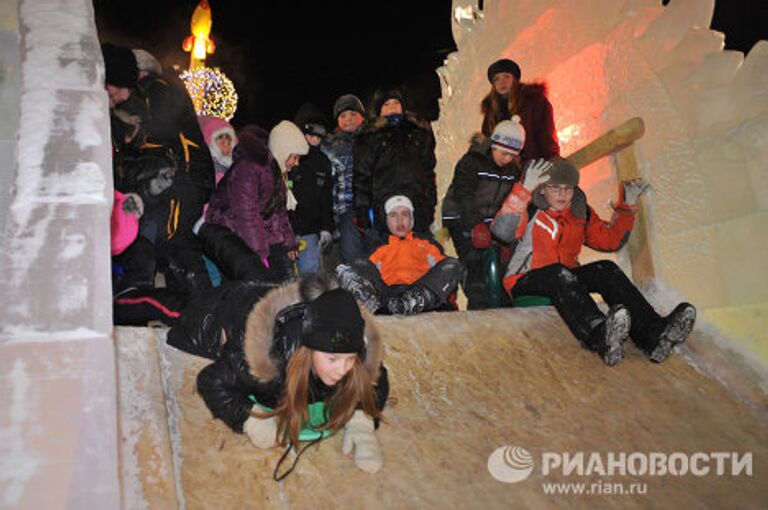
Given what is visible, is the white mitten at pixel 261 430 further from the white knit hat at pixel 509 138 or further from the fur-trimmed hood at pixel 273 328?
the white knit hat at pixel 509 138

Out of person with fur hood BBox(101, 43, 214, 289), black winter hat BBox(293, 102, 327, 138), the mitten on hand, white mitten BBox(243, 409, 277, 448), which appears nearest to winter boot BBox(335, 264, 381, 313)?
person with fur hood BBox(101, 43, 214, 289)

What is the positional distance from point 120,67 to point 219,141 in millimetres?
1264

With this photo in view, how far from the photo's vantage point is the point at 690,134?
5.70m

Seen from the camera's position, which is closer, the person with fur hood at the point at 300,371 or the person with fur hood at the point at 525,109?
the person with fur hood at the point at 300,371

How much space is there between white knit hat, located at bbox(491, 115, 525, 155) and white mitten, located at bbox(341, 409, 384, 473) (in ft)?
11.6

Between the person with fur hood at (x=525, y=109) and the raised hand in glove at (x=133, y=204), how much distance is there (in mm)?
3586

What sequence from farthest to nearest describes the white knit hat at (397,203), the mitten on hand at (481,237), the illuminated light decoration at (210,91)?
the illuminated light decoration at (210,91)
the mitten on hand at (481,237)
the white knit hat at (397,203)

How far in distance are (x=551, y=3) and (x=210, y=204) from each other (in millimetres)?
4567

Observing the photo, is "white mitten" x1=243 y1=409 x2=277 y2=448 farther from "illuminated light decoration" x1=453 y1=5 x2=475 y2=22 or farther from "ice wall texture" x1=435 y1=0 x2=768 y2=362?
"illuminated light decoration" x1=453 y1=5 x2=475 y2=22

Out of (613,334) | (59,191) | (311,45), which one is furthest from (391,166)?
(311,45)

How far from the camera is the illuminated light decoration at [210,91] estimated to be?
9.98 m

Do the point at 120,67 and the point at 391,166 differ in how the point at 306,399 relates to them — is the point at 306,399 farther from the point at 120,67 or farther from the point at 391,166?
the point at 391,166

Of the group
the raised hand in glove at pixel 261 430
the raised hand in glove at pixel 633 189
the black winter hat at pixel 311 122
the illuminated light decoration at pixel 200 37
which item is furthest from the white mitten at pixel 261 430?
the illuminated light decoration at pixel 200 37

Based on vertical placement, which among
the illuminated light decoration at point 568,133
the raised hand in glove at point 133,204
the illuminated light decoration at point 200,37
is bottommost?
the raised hand in glove at point 133,204
